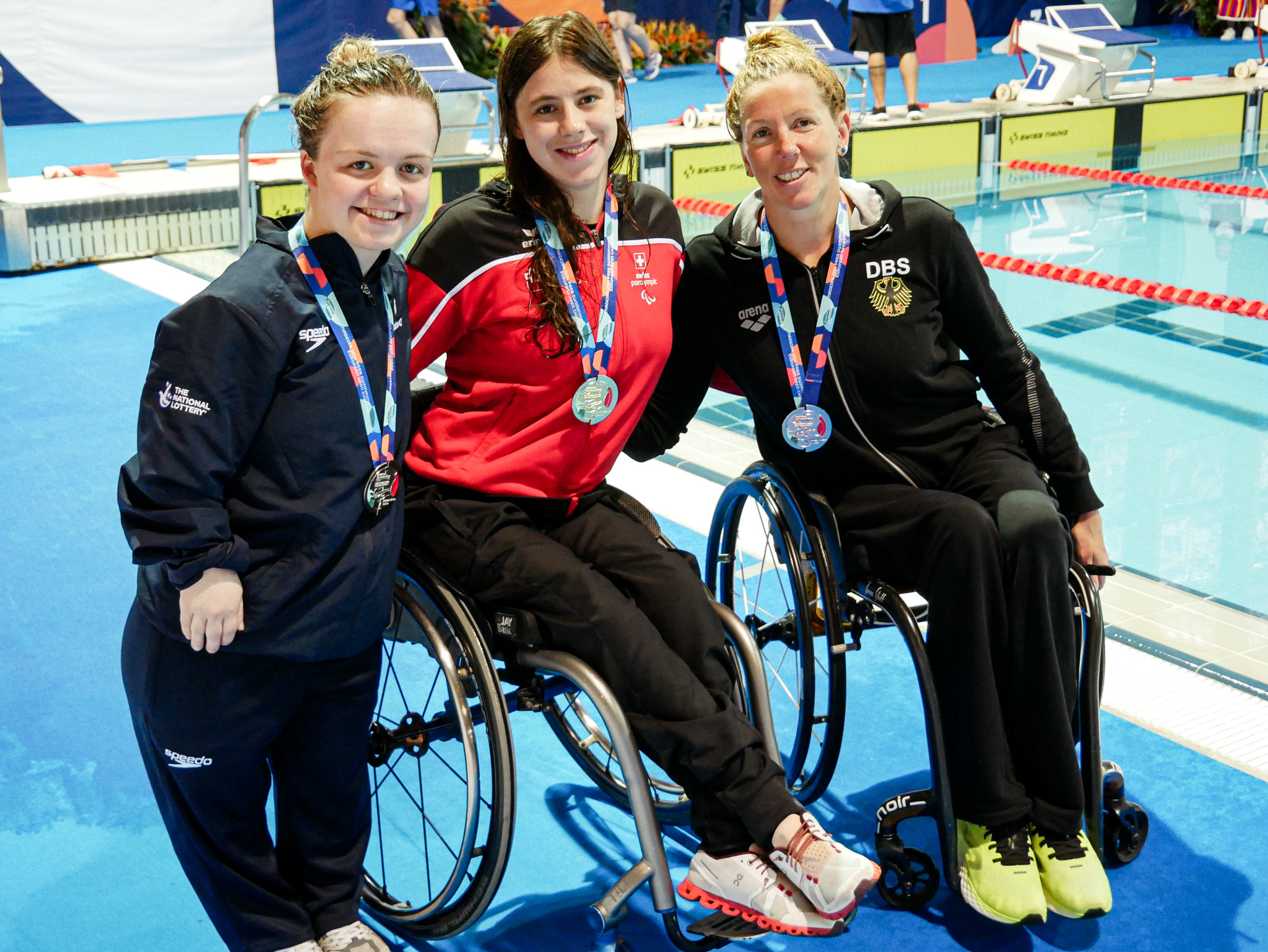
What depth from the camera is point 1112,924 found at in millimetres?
1971

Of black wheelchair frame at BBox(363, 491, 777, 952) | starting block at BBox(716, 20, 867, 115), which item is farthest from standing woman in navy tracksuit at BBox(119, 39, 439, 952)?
starting block at BBox(716, 20, 867, 115)

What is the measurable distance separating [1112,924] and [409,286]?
146 cm

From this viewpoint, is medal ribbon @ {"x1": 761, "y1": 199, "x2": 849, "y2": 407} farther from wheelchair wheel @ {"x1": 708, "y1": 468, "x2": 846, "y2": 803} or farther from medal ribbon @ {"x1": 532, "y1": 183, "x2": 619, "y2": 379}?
medal ribbon @ {"x1": 532, "y1": 183, "x2": 619, "y2": 379}

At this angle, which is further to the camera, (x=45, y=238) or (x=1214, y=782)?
(x=45, y=238)

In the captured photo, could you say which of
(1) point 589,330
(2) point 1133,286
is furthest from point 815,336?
(2) point 1133,286

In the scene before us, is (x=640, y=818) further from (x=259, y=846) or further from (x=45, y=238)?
(x=45, y=238)

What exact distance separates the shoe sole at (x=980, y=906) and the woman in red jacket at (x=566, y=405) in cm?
38

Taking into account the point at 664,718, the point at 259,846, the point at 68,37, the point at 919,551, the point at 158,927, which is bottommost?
the point at 158,927

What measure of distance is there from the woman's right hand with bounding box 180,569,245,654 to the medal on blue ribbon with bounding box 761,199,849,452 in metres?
Answer: 0.97

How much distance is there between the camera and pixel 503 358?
2.00 m

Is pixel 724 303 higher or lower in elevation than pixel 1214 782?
higher

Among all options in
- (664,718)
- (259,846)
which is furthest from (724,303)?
(259,846)

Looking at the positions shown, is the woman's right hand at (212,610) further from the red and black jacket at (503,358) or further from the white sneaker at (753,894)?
the white sneaker at (753,894)

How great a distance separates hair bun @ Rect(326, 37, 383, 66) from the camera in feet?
5.46
